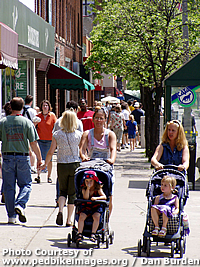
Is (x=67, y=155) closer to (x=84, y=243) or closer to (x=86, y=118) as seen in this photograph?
(x=84, y=243)

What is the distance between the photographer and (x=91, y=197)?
22.4ft

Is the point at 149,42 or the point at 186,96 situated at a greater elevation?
the point at 149,42

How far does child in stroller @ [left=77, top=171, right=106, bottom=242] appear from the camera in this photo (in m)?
Answer: 6.72

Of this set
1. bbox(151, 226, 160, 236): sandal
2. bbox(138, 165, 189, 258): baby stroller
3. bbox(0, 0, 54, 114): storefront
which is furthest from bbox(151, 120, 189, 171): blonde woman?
bbox(0, 0, 54, 114): storefront

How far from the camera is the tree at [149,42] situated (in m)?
16.3

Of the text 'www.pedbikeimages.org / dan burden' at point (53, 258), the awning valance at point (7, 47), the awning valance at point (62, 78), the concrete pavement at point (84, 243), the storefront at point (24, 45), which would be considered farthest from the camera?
the awning valance at point (62, 78)

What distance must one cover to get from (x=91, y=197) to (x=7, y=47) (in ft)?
20.1

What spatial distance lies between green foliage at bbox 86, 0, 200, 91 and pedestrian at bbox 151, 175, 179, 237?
9.82 metres

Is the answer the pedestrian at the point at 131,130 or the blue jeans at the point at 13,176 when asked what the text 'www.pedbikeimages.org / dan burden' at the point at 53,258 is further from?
Answer: the pedestrian at the point at 131,130

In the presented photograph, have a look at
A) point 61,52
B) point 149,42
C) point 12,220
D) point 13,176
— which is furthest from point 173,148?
point 61,52

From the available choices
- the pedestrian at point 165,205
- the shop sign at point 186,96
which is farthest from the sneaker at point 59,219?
the shop sign at point 186,96

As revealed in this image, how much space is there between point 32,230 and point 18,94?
1180 cm

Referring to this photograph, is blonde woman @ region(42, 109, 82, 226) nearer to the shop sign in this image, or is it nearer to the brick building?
the shop sign

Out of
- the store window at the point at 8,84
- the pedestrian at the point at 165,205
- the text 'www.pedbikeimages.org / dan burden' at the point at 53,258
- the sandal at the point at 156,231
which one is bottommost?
the text 'www.pedbikeimages.org / dan burden' at the point at 53,258
